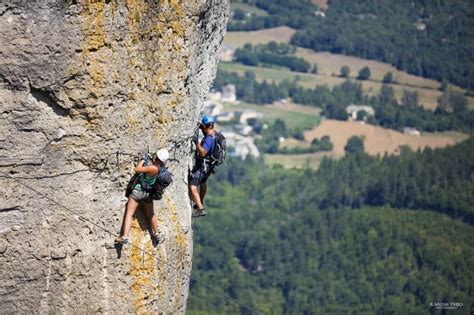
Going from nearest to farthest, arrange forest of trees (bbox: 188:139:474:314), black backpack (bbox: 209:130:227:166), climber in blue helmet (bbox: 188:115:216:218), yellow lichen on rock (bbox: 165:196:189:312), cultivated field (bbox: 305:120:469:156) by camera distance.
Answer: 1. yellow lichen on rock (bbox: 165:196:189:312)
2. climber in blue helmet (bbox: 188:115:216:218)
3. black backpack (bbox: 209:130:227:166)
4. forest of trees (bbox: 188:139:474:314)
5. cultivated field (bbox: 305:120:469:156)

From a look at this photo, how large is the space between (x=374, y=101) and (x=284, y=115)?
43.0 ft

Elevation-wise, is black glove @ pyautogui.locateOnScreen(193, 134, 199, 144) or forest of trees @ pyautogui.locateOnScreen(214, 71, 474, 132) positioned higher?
black glove @ pyautogui.locateOnScreen(193, 134, 199, 144)

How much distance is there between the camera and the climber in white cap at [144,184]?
1305 centimetres

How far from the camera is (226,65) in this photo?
187750 mm

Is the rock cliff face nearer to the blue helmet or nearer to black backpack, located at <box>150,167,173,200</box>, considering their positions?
black backpack, located at <box>150,167,173,200</box>

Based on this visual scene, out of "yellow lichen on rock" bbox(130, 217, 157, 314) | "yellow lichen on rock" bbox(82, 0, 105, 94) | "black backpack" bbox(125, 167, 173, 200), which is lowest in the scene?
"yellow lichen on rock" bbox(130, 217, 157, 314)

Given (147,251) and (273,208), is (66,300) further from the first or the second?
(273,208)

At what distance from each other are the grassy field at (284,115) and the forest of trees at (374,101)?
1.61 m

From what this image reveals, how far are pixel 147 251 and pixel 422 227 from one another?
99.6 m

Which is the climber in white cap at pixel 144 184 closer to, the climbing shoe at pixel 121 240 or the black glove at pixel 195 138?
the climbing shoe at pixel 121 240

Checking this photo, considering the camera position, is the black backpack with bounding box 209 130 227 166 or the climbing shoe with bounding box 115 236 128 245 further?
the black backpack with bounding box 209 130 227 166

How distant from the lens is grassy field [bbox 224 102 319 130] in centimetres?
15750

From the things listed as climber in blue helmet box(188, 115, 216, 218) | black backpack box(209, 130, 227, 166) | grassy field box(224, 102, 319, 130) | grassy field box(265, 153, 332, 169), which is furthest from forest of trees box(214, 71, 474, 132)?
climber in blue helmet box(188, 115, 216, 218)

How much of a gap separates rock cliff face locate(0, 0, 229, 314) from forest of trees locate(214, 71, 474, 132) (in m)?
143
